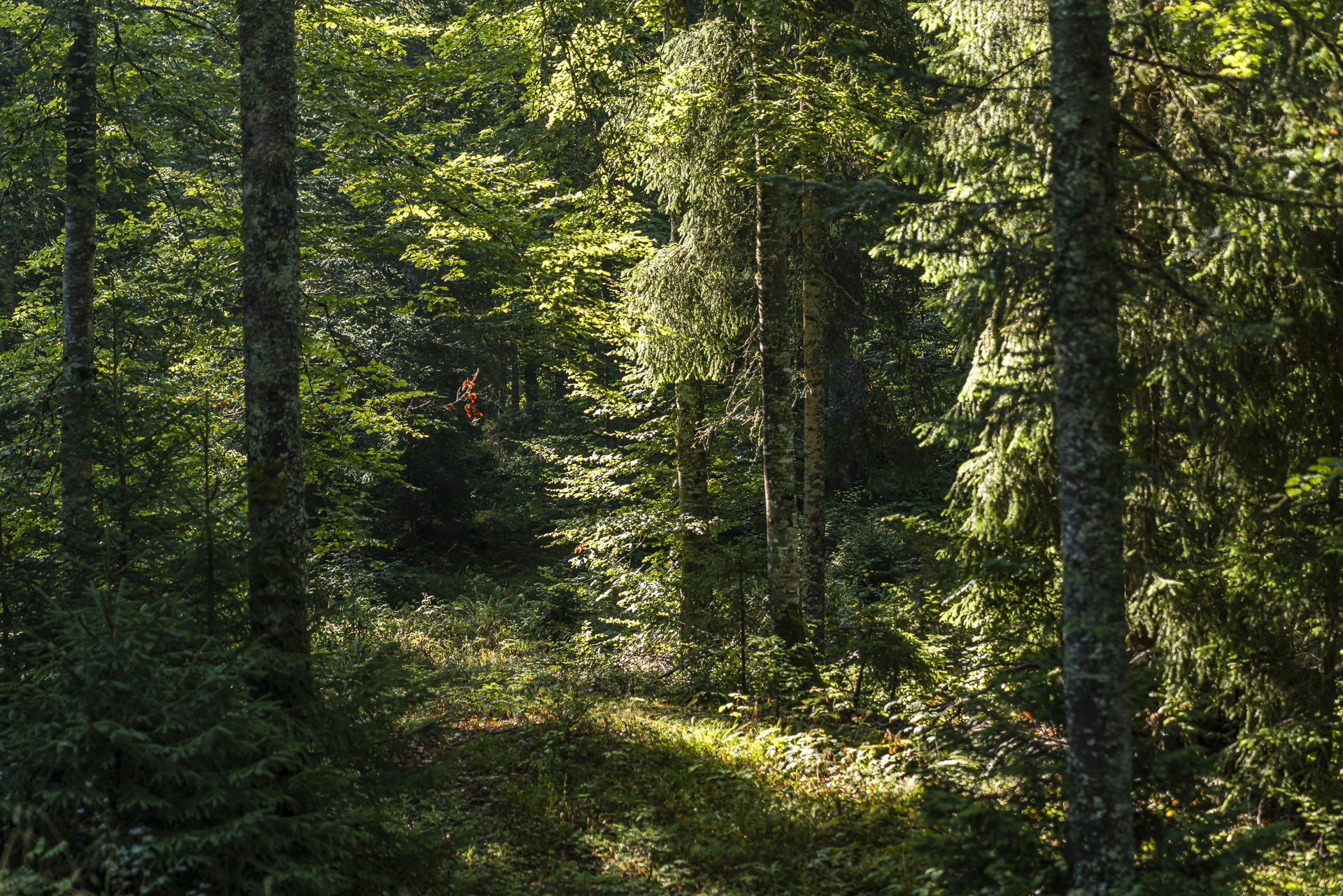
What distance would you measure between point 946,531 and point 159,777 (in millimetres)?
5603

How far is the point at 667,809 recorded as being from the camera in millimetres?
6863

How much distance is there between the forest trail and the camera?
577 centimetres

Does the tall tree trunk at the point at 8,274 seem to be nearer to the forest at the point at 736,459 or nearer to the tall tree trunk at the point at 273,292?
the forest at the point at 736,459

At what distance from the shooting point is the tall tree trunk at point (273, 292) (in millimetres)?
5402

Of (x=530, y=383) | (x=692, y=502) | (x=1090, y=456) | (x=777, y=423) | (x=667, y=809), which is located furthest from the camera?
(x=530, y=383)

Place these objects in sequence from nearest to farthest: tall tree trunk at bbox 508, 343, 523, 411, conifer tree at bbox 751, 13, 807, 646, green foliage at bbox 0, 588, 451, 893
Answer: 1. green foliage at bbox 0, 588, 451, 893
2. conifer tree at bbox 751, 13, 807, 646
3. tall tree trunk at bbox 508, 343, 523, 411

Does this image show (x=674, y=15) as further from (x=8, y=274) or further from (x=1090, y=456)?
(x=8, y=274)

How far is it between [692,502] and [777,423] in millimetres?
2261

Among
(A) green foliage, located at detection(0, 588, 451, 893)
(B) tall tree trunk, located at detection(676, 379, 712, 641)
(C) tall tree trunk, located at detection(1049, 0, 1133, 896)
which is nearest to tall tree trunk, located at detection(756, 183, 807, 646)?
(B) tall tree trunk, located at detection(676, 379, 712, 641)

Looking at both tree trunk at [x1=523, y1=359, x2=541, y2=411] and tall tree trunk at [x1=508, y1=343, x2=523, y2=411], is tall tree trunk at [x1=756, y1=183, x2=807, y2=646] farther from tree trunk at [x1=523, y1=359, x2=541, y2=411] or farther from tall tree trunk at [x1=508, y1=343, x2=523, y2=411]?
tall tree trunk at [x1=508, y1=343, x2=523, y2=411]

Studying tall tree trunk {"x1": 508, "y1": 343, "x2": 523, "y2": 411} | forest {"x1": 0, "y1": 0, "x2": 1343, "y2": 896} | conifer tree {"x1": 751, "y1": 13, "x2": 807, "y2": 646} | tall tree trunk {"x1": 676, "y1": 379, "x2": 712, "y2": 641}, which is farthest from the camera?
tall tree trunk {"x1": 508, "y1": 343, "x2": 523, "y2": 411}

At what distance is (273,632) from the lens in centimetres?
489

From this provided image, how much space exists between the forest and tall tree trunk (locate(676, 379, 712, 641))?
87mm

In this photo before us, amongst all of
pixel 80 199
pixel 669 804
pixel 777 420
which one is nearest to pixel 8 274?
pixel 80 199
